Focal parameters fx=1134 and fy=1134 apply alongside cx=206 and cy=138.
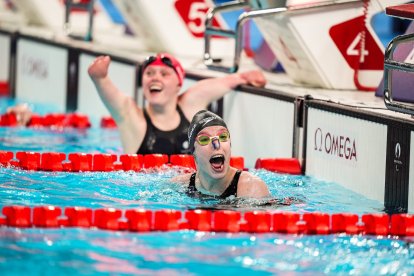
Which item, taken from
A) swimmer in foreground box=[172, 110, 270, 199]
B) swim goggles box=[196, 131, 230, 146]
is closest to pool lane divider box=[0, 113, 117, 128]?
swimmer in foreground box=[172, 110, 270, 199]

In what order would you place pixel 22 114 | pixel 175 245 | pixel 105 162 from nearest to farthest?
pixel 175 245, pixel 105 162, pixel 22 114

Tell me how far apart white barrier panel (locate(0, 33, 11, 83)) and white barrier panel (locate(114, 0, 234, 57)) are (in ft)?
7.21

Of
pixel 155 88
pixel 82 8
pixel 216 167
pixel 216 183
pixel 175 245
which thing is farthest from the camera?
pixel 82 8

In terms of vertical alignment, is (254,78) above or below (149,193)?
above

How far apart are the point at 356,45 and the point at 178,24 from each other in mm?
3129

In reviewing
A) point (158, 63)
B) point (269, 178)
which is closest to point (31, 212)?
point (269, 178)

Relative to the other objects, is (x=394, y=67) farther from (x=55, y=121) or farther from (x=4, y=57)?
(x=4, y=57)

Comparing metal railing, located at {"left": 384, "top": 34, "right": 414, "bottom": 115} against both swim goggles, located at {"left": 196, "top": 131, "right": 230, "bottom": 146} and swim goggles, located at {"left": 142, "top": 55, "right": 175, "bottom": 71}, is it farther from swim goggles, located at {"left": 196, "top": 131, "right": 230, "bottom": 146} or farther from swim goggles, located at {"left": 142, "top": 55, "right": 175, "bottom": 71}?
swim goggles, located at {"left": 142, "top": 55, "right": 175, "bottom": 71}

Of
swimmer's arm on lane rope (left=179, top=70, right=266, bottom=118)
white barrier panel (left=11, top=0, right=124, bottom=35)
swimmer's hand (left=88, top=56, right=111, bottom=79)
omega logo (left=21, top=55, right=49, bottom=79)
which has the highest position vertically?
white barrier panel (left=11, top=0, right=124, bottom=35)

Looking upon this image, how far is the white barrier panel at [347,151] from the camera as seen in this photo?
6.02m

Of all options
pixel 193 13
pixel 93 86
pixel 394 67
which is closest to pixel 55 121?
pixel 93 86

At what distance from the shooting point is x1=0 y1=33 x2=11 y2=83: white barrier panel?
41.2 feet

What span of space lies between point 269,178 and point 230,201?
0.98m

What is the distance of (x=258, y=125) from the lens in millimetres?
7680
